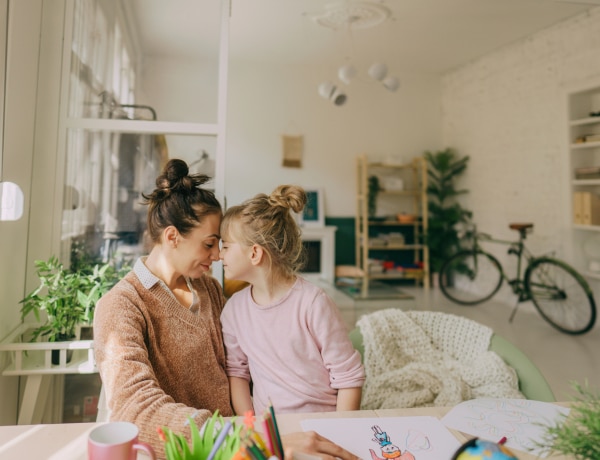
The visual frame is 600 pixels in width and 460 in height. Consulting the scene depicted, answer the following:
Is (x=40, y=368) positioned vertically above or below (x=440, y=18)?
below

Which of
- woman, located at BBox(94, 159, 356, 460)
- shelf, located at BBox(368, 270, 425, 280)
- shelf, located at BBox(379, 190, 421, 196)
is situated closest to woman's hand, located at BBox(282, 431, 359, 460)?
woman, located at BBox(94, 159, 356, 460)

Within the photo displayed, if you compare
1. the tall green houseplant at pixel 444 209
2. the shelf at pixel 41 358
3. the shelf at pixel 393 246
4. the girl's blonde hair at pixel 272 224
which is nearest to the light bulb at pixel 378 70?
the tall green houseplant at pixel 444 209

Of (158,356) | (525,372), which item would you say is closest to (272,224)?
(158,356)

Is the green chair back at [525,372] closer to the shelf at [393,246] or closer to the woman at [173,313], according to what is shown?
the woman at [173,313]

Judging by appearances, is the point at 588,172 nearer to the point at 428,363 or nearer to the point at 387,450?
the point at 428,363

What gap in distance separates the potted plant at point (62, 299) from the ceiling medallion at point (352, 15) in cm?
342

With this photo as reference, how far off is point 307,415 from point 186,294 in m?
0.57

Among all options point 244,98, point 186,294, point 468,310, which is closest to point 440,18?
point 244,98

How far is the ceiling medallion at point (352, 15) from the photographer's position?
13.5 feet

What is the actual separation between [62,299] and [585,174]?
4558 mm

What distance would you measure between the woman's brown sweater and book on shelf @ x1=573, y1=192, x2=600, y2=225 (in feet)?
13.2

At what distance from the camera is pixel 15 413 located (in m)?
1.78

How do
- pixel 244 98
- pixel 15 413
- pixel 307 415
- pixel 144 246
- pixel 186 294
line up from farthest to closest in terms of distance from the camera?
pixel 244 98, pixel 144 246, pixel 15 413, pixel 186 294, pixel 307 415

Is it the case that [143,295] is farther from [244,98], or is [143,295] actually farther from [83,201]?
[244,98]
